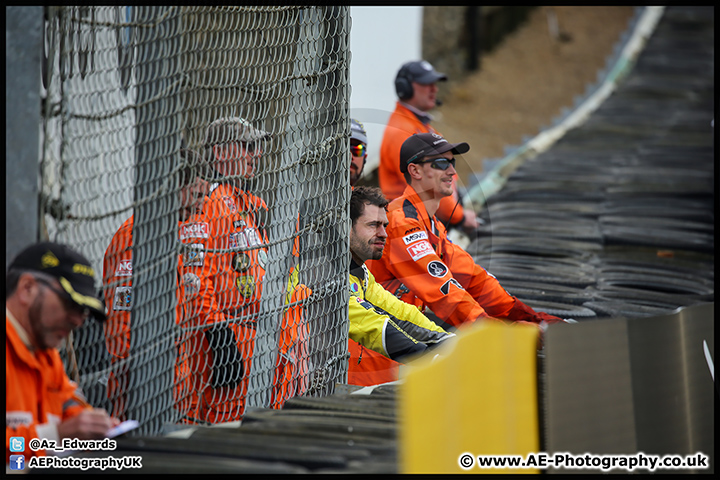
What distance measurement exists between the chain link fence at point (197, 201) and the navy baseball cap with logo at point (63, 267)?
0.30 metres

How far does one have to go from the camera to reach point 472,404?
257cm

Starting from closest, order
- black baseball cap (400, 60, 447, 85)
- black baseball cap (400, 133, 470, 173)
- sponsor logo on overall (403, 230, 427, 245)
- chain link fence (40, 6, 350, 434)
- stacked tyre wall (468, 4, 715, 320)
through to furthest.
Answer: chain link fence (40, 6, 350, 434) → sponsor logo on overall (403, 230, 427, 245) → black baseball cap (400, 133, 470, 173) → stacked tyre wall (468, 4, 715, 320) → black baseball cap (400, 60, 447, 85)

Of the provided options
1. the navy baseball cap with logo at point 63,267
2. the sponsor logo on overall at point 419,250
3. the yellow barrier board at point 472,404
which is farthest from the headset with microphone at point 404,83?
the navy baseball cap with logo at point 63,267

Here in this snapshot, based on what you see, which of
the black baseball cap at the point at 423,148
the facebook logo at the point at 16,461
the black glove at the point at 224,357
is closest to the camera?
the facebook logo at the point at 16,461

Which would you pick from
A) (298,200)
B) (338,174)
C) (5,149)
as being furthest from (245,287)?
(5,149)

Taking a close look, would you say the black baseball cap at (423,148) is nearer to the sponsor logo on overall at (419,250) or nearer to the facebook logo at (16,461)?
the sponsor logo on overall at (419,250)

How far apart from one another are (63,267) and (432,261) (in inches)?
98.8

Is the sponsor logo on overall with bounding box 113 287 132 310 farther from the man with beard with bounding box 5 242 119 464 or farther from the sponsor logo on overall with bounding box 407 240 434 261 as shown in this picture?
the sponsor logo on overall with bounding box 407 240 434 261

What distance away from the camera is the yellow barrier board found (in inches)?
90.7

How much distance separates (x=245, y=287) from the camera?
372 cm

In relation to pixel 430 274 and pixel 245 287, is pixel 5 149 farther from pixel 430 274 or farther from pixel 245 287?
pixel 430 274

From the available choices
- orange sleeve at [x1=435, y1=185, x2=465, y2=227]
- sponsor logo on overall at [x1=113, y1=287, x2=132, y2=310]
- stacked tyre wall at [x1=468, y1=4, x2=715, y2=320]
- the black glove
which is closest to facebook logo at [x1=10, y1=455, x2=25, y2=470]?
sponsor logo on overall at [x1=113, y1=287, x2=132, y2=310]

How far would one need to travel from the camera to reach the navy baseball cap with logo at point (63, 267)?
269 cm

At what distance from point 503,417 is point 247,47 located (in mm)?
1940
